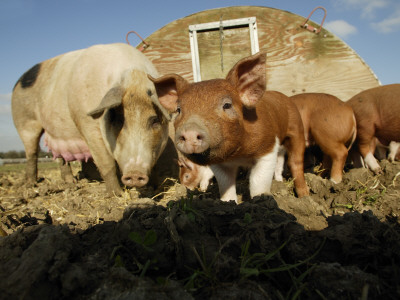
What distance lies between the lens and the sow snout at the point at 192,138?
2.12 m

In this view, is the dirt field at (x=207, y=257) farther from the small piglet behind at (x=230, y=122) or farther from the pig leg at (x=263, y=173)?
the pig leg at (x=263, y=173)

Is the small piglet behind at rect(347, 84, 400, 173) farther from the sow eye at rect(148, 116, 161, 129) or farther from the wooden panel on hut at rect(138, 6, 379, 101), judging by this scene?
the sow eye at rect(148, 116, 161, 129)

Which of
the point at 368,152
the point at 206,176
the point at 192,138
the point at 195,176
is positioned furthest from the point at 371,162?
the point at 192,138

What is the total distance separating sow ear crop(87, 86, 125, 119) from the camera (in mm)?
3387

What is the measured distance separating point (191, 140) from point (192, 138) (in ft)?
0.05

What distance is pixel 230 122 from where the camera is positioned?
251 cm

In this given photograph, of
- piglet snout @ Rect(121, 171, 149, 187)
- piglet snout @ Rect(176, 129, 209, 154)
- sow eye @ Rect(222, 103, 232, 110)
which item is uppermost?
sow eye @ Rect(222, 103, 232, 110)

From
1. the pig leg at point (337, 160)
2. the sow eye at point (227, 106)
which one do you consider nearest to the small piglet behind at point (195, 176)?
the pig leg at point (337, 160)

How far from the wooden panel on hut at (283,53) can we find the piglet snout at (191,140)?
447cm

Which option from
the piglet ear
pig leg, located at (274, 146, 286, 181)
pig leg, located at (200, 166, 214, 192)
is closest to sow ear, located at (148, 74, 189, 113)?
the piglet ear

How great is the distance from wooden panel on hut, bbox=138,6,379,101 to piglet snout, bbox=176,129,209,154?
4474 mm

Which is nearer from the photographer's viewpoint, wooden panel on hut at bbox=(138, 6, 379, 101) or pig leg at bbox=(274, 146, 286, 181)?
pig leg at bbox=(274, 146, 286, 181)

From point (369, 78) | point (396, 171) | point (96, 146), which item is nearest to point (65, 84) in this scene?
point (96, 146)

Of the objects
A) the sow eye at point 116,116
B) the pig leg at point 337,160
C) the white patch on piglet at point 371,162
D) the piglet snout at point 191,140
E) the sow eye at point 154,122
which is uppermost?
the piglet snout at point 191,140
